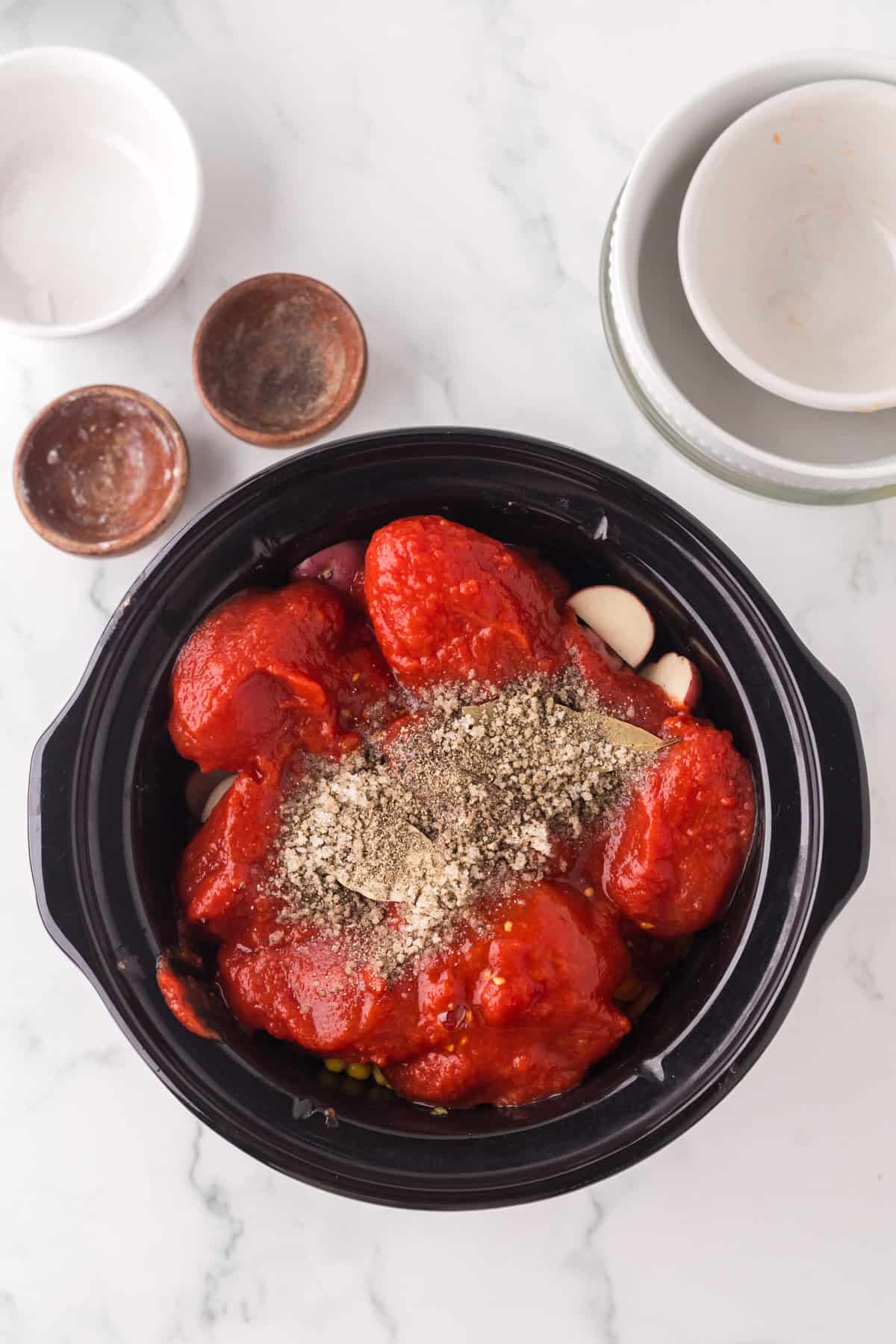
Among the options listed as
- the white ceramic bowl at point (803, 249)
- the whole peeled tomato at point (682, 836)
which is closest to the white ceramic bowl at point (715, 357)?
the white ceramic bowl at point (803, 249)

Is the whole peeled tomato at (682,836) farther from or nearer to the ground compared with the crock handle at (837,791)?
nearer to the ground

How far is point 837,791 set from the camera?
77.0 inches

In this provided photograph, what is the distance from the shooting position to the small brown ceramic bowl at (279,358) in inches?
93.2

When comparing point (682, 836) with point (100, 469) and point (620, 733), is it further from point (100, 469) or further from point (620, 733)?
point (100, 469)

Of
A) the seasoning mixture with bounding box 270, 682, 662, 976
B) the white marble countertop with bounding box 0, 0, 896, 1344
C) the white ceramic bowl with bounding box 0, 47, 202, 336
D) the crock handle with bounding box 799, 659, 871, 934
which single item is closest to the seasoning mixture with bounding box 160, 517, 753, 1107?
the seasoning mixture with bounding box 270, 682, 662, 976

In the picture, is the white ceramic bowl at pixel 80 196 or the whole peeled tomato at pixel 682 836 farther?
the white ceramic bowl at pixel 80 196

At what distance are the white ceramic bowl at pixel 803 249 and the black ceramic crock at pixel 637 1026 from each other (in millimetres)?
350

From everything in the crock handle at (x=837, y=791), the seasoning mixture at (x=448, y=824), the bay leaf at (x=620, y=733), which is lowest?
the seasoning mixture at (x=448, y=824)

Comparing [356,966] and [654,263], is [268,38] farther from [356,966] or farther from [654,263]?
[356,966]

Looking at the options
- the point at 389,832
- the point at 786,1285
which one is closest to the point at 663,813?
the point at 389,832

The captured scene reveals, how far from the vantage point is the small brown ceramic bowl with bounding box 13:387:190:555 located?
238 cm

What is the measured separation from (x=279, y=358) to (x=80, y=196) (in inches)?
23.7

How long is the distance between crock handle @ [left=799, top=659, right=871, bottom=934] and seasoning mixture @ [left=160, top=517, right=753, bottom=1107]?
149 millimetres

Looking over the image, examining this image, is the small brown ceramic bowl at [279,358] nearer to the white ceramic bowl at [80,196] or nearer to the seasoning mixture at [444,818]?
the white ceramic bowl at [80,196]
